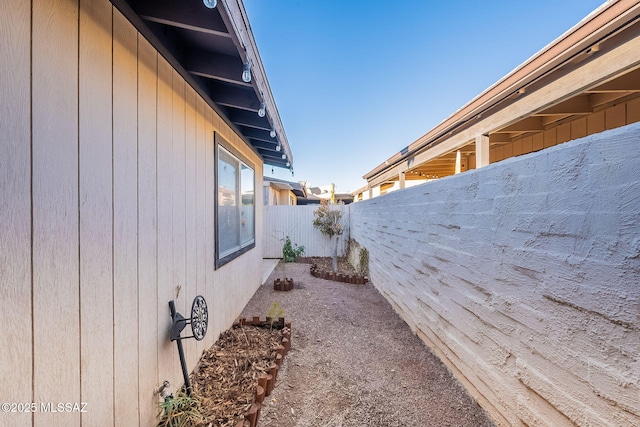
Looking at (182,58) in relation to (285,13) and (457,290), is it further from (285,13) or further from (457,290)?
(285,13)

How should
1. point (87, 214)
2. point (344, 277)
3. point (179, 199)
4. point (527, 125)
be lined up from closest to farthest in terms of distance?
point (87, 214)
point (179, 199)
point (527, 125)
point (344, 277)

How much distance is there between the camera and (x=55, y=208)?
1.15 meters

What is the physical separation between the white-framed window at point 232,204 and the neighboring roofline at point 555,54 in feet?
10.9

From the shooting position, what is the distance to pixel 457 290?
2557mm

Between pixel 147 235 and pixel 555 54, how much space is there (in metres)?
3.69

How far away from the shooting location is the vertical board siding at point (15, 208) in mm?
946

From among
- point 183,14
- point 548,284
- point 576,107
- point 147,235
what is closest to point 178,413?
point 147,235

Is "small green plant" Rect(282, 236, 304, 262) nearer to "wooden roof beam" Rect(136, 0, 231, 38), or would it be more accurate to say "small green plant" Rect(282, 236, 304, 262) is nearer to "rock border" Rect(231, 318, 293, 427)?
"rock border" Rect(231, 318, 293, 427)

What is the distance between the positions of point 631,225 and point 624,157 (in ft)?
0.99

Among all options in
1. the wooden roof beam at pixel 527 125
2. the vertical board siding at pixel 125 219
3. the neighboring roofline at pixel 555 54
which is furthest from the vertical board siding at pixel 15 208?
the wooden roof beam at pixel 527 125

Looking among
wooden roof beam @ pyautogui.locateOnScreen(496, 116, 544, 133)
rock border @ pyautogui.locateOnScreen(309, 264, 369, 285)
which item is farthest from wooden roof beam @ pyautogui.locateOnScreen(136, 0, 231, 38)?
rock border @ pyautogui.locateOnScreen(309, 264, 369, 285)

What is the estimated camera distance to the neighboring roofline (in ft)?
6.46

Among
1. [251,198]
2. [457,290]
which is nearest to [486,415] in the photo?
[457,290]

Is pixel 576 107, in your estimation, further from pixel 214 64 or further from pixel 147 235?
pixel 147 235
